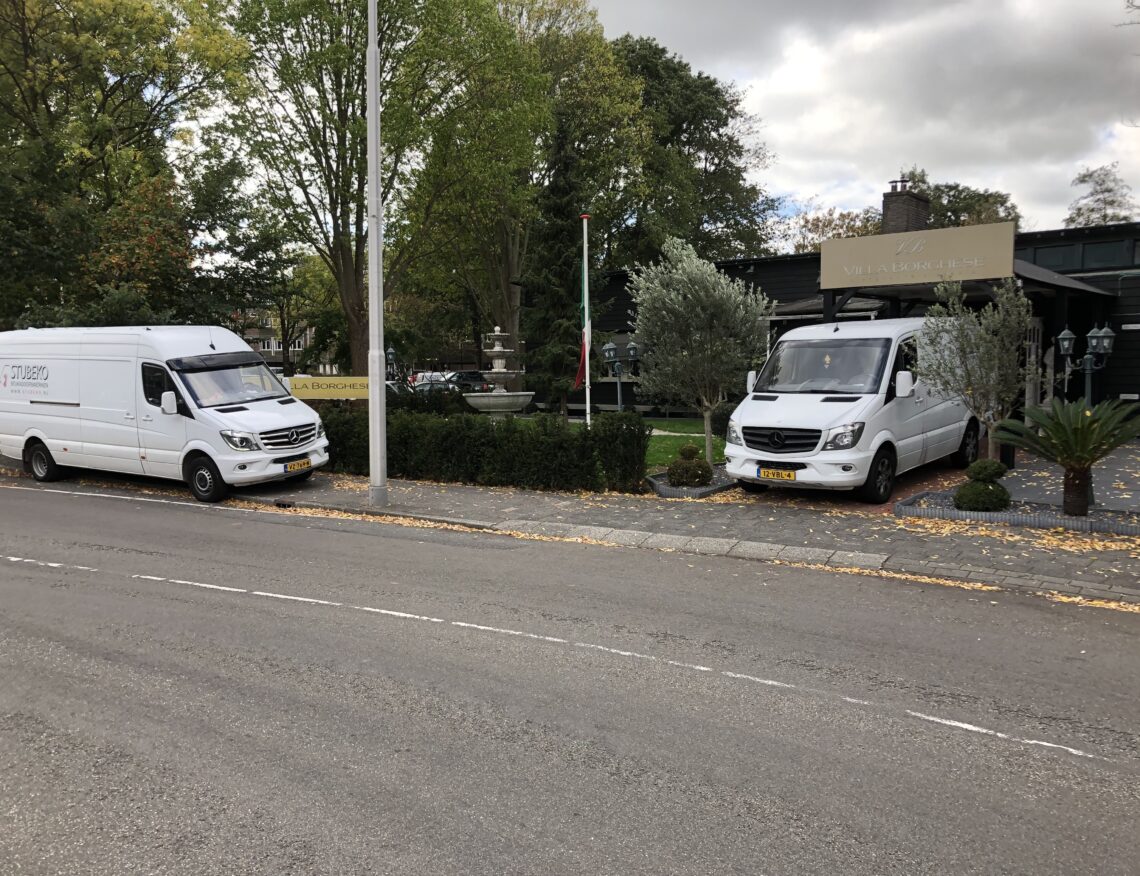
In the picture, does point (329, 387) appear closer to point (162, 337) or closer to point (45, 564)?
point (162, 337)

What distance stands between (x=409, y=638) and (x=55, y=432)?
39.3 feet

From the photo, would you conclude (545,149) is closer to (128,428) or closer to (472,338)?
(128,428)

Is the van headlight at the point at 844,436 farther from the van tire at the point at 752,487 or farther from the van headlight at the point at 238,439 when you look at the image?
the van headlight at the point at 238,439

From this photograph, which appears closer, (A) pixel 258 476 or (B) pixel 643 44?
(A) pixel 258 476

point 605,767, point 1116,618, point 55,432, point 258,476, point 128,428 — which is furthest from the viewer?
point 55,432

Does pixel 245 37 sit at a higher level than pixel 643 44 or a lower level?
lower

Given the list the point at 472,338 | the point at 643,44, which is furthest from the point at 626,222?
the point at 472,338

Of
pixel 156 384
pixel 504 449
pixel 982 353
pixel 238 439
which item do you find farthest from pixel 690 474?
pixel 156 384

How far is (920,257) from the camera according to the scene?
12.8m

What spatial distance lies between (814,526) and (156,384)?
10.4 m

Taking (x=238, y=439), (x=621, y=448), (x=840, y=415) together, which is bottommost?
(x=621, y=448)

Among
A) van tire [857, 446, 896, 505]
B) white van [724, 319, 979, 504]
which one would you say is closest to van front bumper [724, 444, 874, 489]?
white van [724, 319, 979, 504]

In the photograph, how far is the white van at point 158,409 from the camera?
12781 mm

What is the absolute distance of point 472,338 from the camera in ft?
172
